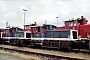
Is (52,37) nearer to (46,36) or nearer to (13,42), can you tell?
(46,36)

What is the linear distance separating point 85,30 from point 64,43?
234 centimetres

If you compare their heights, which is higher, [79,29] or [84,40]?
[79,29]

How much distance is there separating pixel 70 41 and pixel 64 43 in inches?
24.7

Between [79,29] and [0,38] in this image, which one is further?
[0,38]

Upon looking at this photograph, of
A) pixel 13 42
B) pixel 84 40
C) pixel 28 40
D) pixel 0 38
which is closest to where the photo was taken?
pixel 84 40

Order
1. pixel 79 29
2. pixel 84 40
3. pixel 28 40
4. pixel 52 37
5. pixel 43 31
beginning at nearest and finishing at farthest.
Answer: pixel 84 40
pixel 79 29
pixel 52 37
pixel 43 31
pixel 28 40

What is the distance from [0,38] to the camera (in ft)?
93.6

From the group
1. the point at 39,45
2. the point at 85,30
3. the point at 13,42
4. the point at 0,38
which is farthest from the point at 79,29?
the point at 0,38

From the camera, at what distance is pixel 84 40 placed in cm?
1638

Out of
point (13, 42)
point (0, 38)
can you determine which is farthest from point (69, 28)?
point (0, 38)

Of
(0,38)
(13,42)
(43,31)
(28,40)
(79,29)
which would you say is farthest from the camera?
(0,38)

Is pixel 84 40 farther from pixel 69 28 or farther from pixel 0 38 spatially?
pixel 0 38

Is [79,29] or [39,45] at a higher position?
[79,29]

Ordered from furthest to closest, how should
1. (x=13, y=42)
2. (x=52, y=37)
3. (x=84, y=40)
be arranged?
(x=13, y=42) → (x=52, y=37) → (x=84, y=40)
